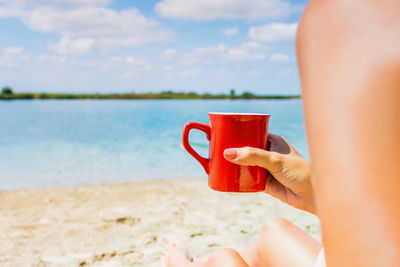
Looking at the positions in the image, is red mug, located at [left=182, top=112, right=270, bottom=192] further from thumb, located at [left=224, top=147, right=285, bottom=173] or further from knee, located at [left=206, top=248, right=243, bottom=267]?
knee, located at [left=206, top=248, right=243, bottom=267]

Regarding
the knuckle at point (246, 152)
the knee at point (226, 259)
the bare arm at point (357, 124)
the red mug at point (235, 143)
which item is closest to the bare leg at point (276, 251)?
the knee at point (226, 259)

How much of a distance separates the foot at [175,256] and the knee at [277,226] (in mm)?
566

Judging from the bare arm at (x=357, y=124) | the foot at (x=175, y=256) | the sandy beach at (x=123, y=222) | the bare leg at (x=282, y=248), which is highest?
the bare arm at (x=357, y=124)

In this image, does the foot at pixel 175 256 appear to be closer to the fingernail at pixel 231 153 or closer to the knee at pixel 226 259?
the knee at pixel 226 259

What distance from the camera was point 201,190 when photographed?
5.00 m

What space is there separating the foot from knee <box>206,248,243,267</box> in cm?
69

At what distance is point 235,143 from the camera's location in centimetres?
131

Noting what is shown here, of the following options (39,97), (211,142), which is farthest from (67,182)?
(39,97)

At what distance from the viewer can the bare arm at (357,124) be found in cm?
44

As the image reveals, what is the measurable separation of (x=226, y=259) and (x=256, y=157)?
0.43m

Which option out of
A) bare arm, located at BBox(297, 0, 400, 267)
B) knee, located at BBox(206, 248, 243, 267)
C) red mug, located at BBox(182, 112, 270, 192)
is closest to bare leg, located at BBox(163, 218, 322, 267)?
knee, located at BBox(206, 248, 243, 267)

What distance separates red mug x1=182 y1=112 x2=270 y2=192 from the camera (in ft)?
4.29

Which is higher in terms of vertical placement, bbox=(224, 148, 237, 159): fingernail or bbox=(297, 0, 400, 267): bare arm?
bbox=(297, 0, 400, 267): bare arm

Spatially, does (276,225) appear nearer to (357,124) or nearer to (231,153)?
(231,153)
